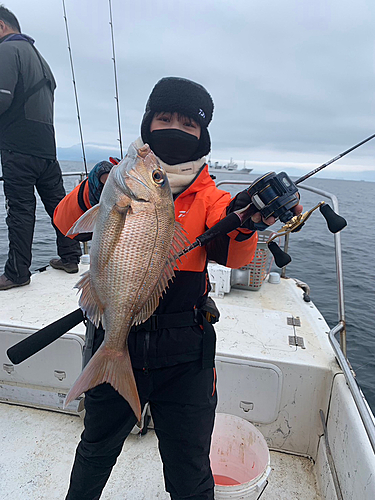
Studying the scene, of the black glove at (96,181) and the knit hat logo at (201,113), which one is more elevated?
the knit hat logo at (201,113)

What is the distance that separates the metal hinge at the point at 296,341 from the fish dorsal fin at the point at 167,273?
168 cm

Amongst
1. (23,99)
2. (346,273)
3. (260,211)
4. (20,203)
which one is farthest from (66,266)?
(346,273)

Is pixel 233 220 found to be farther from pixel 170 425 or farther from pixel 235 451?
pixel 235 451

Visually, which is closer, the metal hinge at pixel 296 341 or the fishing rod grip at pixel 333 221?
the fishing rod grip at pixel 333 221

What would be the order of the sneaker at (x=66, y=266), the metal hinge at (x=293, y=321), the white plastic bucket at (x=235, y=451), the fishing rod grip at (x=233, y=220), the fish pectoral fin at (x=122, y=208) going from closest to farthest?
the fish pectoral fin at (x=122, y=208) → the fishing rod grip at (x=233, y=220) → the white plastic bucket at (x=235, y=451) → the metal hinge at (x=293, y=321) → the sneaker at (x=66, y=266)

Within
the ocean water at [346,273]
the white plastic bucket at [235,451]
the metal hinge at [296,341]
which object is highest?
the metal hinge at [296,341]

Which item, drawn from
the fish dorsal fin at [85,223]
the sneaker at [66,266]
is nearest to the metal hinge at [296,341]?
the fish dorsal fin at [85,223]

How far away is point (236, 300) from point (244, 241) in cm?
209

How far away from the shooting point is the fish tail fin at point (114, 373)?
157cm

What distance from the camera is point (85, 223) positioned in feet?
5.02

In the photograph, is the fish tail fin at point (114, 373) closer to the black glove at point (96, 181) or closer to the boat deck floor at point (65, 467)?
the black glove at point (96, 181)

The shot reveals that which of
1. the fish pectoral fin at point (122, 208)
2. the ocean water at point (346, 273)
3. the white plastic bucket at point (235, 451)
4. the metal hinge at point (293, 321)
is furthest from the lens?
the ocean water at point (346, 273)

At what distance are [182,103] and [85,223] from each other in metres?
0.88

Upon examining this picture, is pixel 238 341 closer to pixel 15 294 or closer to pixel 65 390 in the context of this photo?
pixel 65 390
